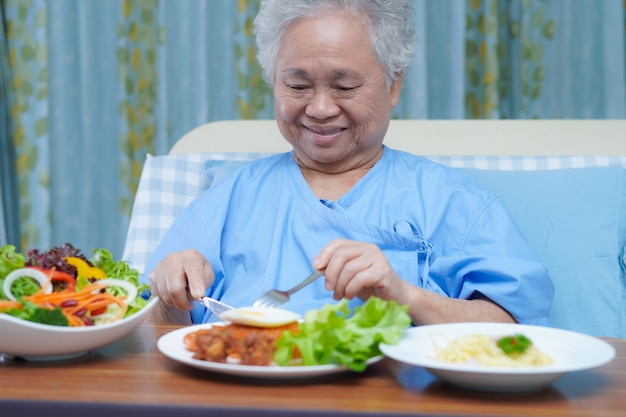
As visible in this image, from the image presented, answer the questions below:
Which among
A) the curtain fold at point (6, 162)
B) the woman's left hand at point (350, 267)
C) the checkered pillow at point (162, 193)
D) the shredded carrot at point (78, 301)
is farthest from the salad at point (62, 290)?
the curtain fold at point (6, 162)

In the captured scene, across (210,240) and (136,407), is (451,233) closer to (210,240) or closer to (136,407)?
(210,240)

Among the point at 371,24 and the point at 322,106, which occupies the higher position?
the point at 371,24

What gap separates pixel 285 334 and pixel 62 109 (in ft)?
8.34

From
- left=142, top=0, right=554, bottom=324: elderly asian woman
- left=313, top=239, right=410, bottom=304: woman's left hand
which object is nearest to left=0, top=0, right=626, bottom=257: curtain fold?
left=142, top=0, right=554, bottom=324: elderly asian woman

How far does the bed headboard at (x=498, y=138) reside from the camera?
2.20 m

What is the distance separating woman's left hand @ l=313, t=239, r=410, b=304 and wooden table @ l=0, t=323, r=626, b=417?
0.17m

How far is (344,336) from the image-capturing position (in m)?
0.93

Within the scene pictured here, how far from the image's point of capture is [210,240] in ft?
5.39

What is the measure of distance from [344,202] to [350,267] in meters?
0.48

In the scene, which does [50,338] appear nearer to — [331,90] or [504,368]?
[504,368]

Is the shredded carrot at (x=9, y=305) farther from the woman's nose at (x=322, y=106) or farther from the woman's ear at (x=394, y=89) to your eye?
the woman's ear at (x=394, y=89)

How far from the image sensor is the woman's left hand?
45.9 inches

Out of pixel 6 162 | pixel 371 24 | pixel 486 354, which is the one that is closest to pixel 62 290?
pixel 486 354

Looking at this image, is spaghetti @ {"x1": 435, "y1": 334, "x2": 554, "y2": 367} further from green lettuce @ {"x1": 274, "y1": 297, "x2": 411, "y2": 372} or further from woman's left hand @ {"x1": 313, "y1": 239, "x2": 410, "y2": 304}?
woman's left hand @ {"x1": 313, "y1": 239, "x2": 410, "y2": 304}
